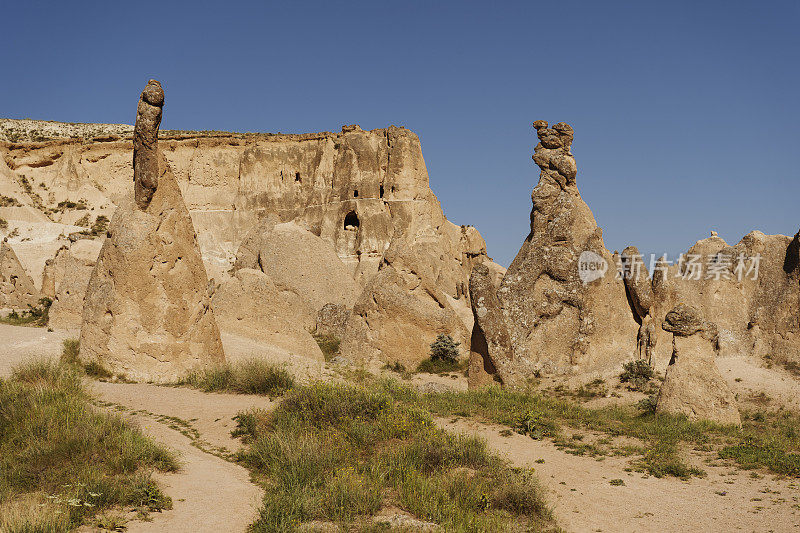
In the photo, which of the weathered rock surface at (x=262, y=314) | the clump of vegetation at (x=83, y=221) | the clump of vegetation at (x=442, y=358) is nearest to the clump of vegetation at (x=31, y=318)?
the weathered rock surface at (x=262, y=314)

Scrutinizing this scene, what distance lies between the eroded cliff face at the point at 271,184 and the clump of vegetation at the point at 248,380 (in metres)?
37.7

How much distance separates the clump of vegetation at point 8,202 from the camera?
48.1 meters

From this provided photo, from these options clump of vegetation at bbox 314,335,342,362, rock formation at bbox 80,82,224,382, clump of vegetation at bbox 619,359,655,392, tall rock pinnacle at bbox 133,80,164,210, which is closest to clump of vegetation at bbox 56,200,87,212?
clump of vegetation at bbox 314,335,342,362

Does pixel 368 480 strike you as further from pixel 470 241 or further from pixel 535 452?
pixel 470 241

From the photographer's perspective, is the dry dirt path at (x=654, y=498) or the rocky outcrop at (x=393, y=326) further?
the rocky outcrop at (x=393, y=326)

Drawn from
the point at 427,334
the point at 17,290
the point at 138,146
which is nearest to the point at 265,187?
the point at 17,290

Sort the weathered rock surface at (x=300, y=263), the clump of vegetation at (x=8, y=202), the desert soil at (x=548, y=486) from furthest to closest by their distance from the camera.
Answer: the clump of vegetation at (x=8, y=202) → the weathered rock surface at (x=300, y=263) → the desert soil at (x=548, y=486)

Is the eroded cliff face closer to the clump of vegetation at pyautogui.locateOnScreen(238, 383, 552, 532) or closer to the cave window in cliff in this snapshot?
the cave window in cliff

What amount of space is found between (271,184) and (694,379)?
49629 mm

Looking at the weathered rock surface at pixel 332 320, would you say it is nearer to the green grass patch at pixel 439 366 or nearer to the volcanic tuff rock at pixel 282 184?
the green grass patch at pixel 439 366

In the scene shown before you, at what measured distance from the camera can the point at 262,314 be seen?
59.5 ft

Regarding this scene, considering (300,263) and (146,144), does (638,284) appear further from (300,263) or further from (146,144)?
(300,263)

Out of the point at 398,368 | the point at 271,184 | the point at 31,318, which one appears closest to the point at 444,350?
the point at 398,368

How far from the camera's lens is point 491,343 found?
13.5 meters
